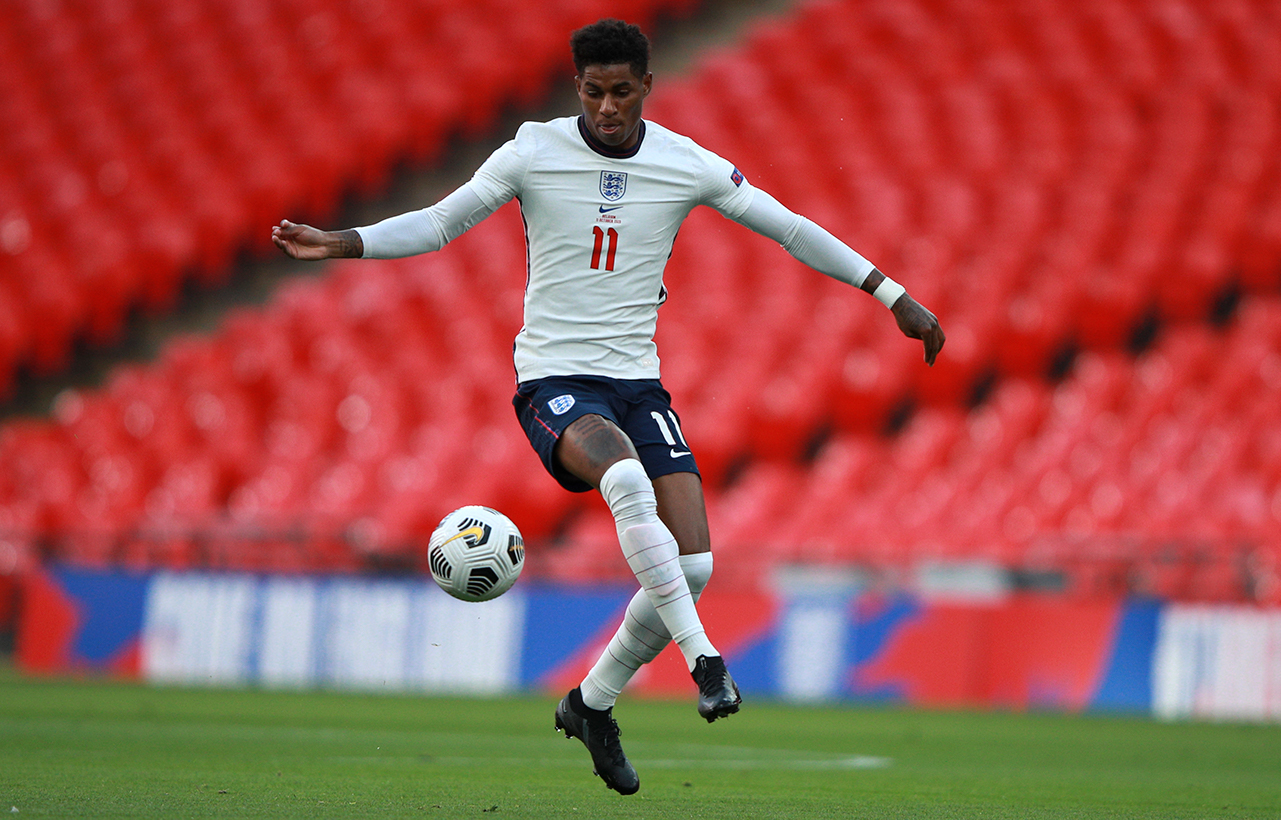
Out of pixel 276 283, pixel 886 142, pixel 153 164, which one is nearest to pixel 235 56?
pixel 153 164

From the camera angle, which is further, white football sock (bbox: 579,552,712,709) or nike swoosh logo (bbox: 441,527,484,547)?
white football sock (bbox: 579,552,712,709)

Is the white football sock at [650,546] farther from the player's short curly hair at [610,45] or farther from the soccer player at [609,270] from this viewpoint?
the player's short curly hair at [610,45]

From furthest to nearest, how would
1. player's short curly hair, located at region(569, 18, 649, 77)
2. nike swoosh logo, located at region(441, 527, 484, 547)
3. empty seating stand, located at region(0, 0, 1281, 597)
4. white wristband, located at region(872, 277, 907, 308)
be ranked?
empty seating stand, located at region(0, 0, 1281, 597)
white wristband, located at region(872, 277, 907, 308)
nike swoosh logo, located at region(441, 527, 484, 547)
player's short curly hair, located at region(569, 18, 649, 77)

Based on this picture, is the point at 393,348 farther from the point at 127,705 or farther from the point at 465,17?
the point at 127,705

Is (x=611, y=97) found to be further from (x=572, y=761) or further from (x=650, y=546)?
(x=572, y=761)

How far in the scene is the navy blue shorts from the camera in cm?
489

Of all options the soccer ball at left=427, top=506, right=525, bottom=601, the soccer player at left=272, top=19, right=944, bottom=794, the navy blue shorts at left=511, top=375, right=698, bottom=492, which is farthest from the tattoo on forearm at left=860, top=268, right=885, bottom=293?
the soccer ball at left=427, top=506, right=525, bottom=601

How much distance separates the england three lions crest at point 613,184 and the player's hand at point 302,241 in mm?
894

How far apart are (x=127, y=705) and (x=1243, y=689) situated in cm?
683

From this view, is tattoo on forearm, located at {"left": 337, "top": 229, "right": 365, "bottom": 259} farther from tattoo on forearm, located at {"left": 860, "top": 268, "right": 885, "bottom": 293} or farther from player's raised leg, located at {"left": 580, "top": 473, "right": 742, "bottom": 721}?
tattoo on forearm, located at {"left": 860, "top": 268, "right": 885, "bottom": 293}

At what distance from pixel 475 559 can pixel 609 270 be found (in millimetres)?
994

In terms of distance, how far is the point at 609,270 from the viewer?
5.04 m

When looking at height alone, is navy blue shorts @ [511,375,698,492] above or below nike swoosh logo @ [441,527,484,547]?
above

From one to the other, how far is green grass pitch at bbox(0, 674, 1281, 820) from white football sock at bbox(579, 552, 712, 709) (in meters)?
0.34
